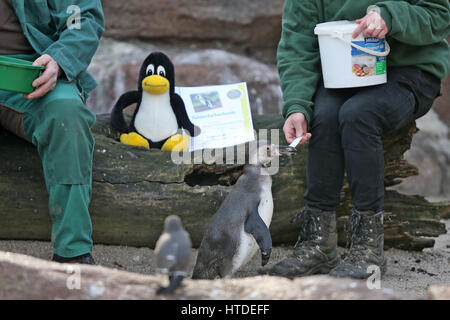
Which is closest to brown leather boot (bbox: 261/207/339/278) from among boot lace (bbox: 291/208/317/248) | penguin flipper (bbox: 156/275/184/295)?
boot lace (bbox: 291/208/317/248)

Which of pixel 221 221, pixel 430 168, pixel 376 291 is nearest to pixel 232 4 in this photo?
pixel 430 168

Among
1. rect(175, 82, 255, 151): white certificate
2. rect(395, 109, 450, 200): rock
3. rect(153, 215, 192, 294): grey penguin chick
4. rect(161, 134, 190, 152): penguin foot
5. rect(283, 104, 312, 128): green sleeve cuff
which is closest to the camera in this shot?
rect(153, 215, 192, 294): grey penguin chick

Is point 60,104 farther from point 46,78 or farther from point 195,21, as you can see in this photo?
point 195,21

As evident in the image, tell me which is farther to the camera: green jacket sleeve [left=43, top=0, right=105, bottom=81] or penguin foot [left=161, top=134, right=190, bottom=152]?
penguin foot [left=161, top=134, right=190, bottom=152]

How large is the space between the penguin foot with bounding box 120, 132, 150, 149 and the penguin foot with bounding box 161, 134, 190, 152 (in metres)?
0.09

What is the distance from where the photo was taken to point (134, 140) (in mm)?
3176

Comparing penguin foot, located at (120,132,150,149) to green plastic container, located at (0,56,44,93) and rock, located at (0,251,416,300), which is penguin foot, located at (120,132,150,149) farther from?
rock, located at (0,251,416,300)

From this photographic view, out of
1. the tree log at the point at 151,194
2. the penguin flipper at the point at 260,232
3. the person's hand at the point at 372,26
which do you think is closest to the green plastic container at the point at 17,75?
the tree log at the point at 151,194

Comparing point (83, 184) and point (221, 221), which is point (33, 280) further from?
point (221, 221)

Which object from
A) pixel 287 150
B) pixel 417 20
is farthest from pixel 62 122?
pixel 417 20

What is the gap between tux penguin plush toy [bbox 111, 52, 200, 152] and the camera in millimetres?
3223

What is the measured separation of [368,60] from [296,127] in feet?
1.23

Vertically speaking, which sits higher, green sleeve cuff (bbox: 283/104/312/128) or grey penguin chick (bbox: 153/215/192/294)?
green sleeve cuff (bbox: 283/104/312/128)

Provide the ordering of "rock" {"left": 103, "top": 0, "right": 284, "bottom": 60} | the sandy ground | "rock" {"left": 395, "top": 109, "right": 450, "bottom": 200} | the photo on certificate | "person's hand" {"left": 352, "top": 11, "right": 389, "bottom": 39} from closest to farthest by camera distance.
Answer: "person's hand" {"left": 352, "top": 11, "right": 389, "bottom": 39} < the sandy ground < the photo on certificate < "rock" {"left": 395, "top": 109, "right": 450, "bottom": 200} < "rock" {"left": 103, "top": 0, "right": 284, "bottom": 60}
